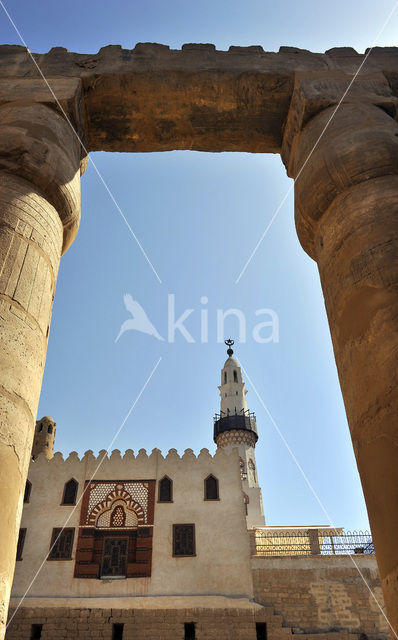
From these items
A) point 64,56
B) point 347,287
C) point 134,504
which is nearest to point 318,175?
point 347,287

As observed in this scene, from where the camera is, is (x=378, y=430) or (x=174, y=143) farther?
(x=174, y=143)

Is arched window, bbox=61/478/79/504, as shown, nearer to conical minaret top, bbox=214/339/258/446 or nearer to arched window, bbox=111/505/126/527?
arched window, bbox=111/505/126/527

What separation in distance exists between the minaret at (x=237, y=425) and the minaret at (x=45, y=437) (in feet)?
37.0

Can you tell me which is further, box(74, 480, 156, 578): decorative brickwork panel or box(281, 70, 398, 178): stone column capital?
box(74, 480, 156, 578): decorative brickwork panel

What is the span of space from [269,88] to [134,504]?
15483mm

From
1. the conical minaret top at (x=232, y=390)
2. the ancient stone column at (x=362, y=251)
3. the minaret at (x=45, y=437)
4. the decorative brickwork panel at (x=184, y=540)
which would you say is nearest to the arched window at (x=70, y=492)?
the decorative brickwork panel at (x=184, y=540)

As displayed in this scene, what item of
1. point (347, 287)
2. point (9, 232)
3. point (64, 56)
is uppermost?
point (64, 56)

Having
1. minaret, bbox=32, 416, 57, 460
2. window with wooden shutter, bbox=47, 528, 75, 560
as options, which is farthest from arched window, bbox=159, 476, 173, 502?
minaret, bbox=32, 416, 57, 460

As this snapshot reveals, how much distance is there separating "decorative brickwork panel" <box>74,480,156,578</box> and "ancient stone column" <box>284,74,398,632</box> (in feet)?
49.6

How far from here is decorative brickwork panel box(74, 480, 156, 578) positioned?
16.0 meters

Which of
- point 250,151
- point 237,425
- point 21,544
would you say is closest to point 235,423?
point 237,425

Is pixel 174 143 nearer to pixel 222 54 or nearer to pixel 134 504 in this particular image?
pixel 222 54

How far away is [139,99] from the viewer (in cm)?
454

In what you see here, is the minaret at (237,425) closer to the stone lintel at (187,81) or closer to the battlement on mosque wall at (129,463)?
the battlement on mosque wall at (129,463)
